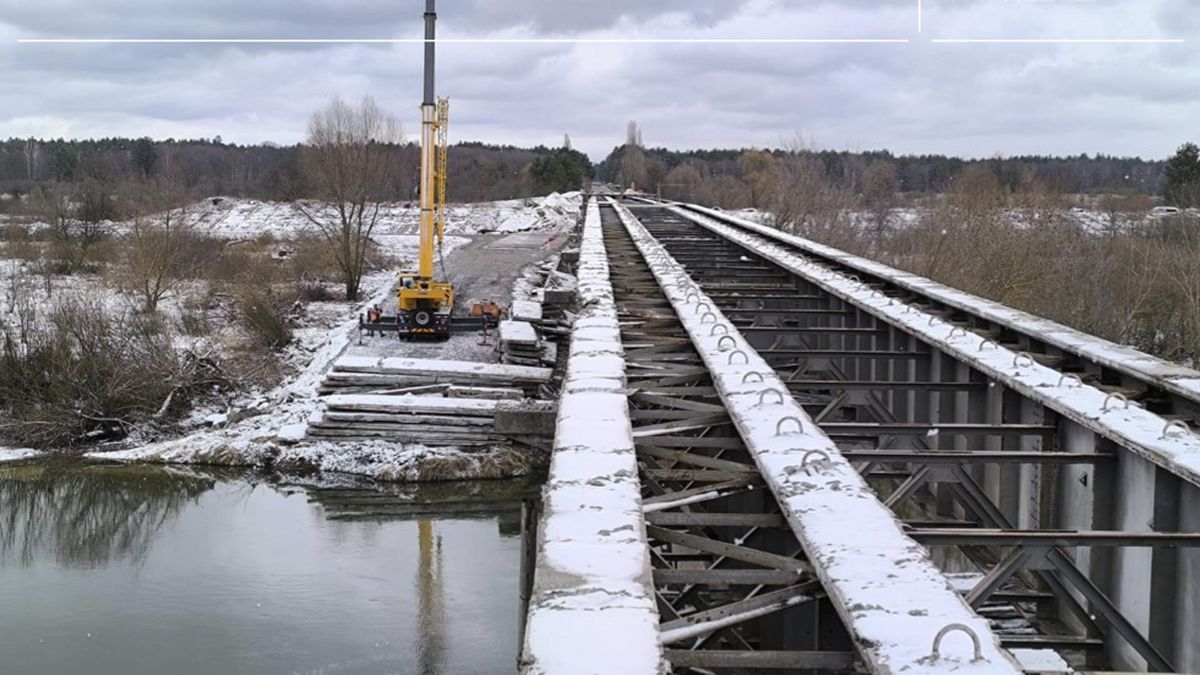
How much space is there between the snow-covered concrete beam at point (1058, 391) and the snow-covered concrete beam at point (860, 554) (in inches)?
51.8

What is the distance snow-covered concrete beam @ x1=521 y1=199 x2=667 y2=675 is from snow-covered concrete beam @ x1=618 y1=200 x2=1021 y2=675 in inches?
19.2

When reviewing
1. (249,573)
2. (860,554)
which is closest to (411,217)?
(249,573)

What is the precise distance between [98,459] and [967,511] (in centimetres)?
1868

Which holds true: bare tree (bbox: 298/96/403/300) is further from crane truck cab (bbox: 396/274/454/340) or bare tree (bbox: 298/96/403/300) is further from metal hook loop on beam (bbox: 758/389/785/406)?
metal hook loop on beam (bbox: 758/389/785/406)

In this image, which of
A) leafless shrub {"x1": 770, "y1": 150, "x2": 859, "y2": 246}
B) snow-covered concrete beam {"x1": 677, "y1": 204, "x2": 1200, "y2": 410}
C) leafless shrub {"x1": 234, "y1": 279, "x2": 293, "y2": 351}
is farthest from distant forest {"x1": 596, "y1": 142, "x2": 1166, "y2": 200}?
snow-covered concrete beam {"x1": 677, "y1": 204, "x2": 1200, "y2": 410}

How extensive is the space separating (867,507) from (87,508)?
694 inches

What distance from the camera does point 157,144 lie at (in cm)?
12112

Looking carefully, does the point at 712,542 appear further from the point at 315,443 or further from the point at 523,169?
the point at 523,169

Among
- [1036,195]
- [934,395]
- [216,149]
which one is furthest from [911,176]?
[934,395]

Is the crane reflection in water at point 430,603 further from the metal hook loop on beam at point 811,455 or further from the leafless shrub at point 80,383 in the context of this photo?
the leafless shrub at point 80,383

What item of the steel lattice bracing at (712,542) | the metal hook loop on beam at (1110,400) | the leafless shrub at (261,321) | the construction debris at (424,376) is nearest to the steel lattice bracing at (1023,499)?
the metal hook loop on beam at (1110,400)

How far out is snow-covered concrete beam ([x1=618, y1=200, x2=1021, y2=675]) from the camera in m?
2.55

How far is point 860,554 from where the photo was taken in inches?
124

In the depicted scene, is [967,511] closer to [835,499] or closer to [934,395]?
[934,395]
